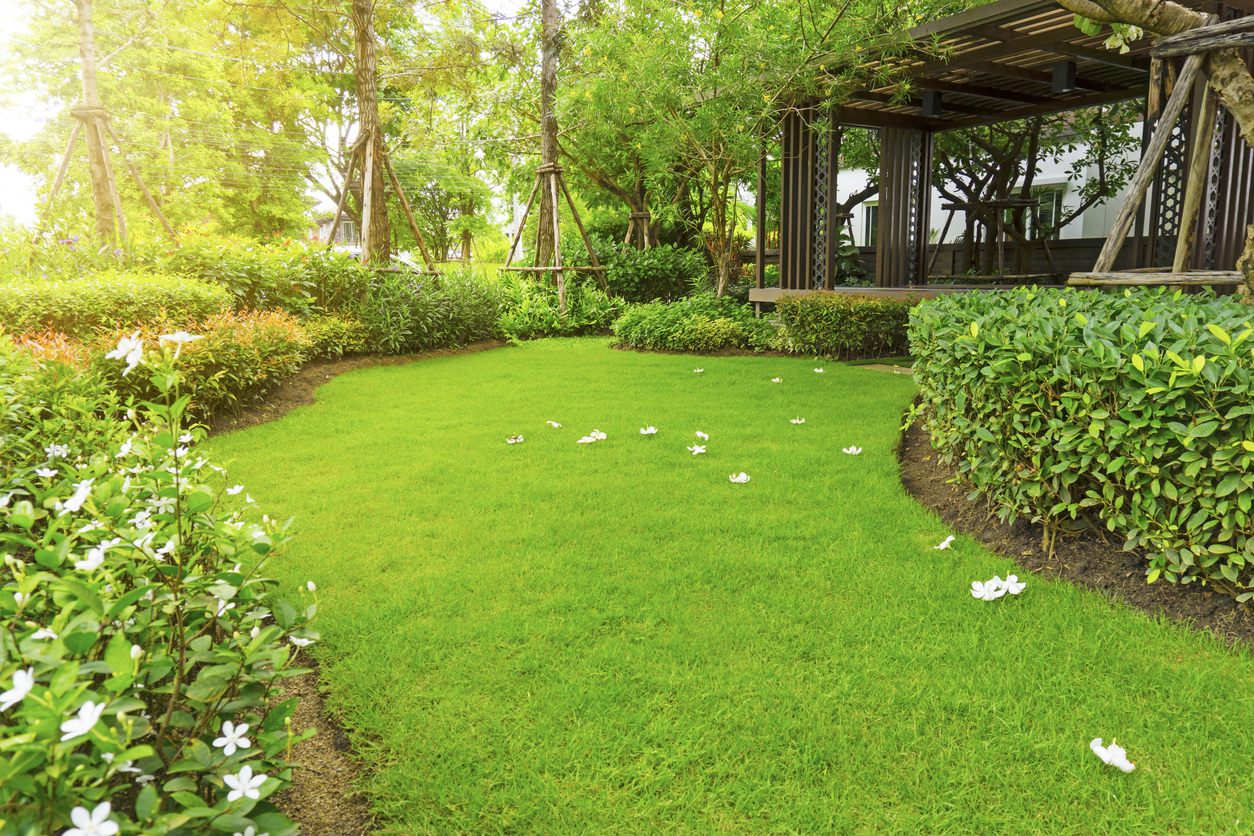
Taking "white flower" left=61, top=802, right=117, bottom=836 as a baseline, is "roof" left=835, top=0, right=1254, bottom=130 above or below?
above

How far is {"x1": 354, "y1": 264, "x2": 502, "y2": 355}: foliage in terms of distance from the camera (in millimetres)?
10039

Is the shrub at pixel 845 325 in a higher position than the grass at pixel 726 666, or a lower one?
higher

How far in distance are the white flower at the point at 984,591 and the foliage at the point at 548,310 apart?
9.85 m

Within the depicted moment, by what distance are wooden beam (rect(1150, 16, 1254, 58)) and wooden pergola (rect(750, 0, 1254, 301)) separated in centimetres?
99

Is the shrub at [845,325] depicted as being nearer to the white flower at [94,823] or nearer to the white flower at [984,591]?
the white flower at [984,591]

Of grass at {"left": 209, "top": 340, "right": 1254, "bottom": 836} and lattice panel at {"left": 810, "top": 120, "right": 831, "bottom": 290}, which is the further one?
lattice panel at {"left": 810, "top": 120, "right": 831, "bottom": 290}

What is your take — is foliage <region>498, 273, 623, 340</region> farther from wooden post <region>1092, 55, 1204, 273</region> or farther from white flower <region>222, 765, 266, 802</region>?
white flower <region>222, 765, 266, 802</region>

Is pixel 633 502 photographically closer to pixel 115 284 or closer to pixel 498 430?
pixel 498 430

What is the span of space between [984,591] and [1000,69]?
9.33 m

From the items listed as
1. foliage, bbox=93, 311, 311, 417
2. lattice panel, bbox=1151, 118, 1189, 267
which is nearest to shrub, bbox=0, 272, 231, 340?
foliage, bbox=93, 311, 311, 417

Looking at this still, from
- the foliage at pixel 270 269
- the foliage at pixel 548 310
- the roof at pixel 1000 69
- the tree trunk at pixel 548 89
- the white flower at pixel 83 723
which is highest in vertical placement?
the tree trunk at pixel 548 89

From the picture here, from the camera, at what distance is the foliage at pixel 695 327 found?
35.4ft

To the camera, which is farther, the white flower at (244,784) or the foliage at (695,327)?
the foliage at (695,327)

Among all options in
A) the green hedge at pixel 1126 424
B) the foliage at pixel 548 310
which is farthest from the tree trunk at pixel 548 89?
the green hedge at pixel 1126 424
